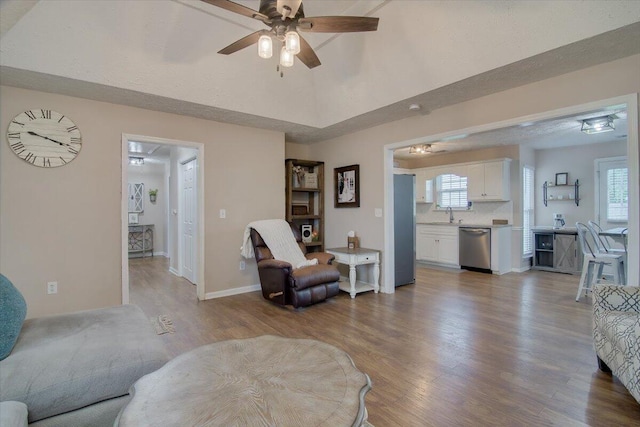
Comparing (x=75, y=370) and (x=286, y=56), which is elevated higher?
(x=286, y=56)

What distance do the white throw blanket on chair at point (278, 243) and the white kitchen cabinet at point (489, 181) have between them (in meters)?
4.00

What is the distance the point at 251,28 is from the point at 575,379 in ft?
13.3

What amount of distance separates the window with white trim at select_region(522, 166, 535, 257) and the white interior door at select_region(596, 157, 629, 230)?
1036 mm

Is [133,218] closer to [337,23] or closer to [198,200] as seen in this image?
[198,200]

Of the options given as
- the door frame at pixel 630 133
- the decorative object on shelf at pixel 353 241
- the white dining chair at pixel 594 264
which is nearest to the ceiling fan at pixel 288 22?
the door frame at pixel 630 133

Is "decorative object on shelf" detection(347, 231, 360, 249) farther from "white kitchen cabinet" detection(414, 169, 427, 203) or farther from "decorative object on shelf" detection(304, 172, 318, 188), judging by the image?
"white kitchen cabinet" detection(414, 169, 427, 203)

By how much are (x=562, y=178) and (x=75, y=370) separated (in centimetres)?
789

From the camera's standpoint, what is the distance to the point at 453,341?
2762 mm

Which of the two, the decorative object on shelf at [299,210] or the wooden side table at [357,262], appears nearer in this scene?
the wooden side table at [357,262]

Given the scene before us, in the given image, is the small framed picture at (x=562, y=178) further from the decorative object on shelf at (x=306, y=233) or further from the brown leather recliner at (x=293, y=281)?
the brown leather recliner at (x=293, y=281)

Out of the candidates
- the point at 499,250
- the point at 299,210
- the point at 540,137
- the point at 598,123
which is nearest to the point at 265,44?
the point at 299,210

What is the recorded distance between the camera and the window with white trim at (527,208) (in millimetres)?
6035

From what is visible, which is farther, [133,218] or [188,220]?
[133,218]

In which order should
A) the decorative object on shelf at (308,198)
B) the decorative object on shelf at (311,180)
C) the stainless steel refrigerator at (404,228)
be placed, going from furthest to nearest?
the decorative object on shelf at (311,180) → the decorative object on shelf at (308,198) → the stainless steel refrigerator at (404,228)
